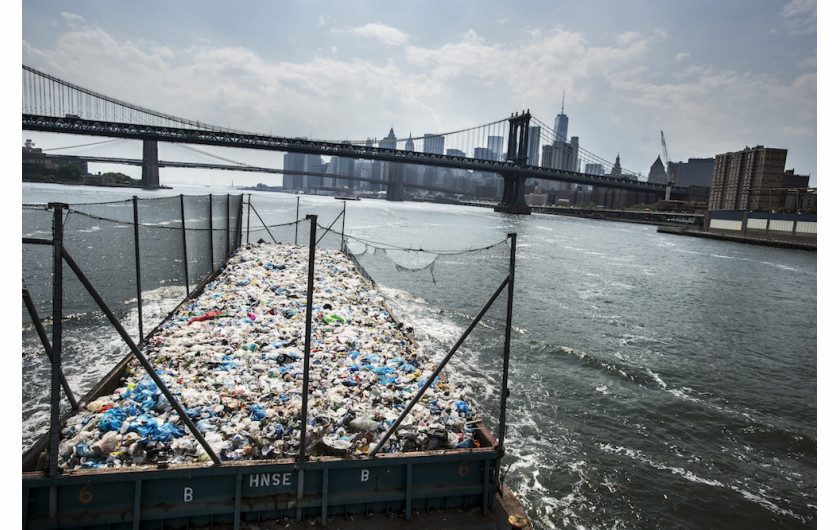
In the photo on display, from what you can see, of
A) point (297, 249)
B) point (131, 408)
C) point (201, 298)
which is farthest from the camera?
point (297, 249)

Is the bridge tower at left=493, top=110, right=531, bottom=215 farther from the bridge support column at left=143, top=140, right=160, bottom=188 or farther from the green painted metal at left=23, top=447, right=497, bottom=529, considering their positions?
the green painted metal at left=23, top=447, right=497, bottom=529

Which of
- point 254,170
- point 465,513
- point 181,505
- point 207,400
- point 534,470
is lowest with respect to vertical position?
point 534,470

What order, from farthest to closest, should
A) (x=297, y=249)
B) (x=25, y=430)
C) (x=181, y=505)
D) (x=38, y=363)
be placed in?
1. (x=297, y=249)
2. (x=38, y=363)
3. (x=25, y=430)
4. (x=181, y=505)

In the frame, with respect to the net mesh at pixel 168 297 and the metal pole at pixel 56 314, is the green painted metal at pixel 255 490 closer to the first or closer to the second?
the metal pole at pixel 56 314

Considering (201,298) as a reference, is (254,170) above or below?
above

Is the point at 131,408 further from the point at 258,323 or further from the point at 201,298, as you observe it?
the point at 201,298

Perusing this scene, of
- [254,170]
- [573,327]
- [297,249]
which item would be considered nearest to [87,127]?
[254,170]
